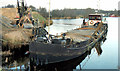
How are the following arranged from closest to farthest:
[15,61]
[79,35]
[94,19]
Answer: [15,61]
[79,35]
[94,19]

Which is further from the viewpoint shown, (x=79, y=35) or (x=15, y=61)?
(x=79, y=35)

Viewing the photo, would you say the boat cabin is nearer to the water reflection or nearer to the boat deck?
the boat deck

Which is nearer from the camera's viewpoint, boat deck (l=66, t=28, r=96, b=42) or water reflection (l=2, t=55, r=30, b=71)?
water reflection (l=2, t=55, r=30, b=71)

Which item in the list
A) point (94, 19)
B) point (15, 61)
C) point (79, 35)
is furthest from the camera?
point (94, 19)

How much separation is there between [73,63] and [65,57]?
2.07m

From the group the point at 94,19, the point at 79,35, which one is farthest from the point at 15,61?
the point at 94,19

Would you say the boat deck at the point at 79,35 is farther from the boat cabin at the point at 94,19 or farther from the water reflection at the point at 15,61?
the boat cabin at the point at 94,19

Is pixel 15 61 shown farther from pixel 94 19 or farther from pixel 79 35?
pixel 94 19

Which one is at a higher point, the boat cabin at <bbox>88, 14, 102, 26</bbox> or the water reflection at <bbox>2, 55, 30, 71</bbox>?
the boat cabin at <bbox>88, 14, 102, 26</bbox>

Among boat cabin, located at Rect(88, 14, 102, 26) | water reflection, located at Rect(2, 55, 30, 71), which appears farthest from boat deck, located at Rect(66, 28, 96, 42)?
boat cabin, located at Rect(88, 14, 102, 26)

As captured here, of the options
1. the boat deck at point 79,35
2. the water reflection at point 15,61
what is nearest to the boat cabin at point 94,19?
Answer: the boat deck at point 79,35

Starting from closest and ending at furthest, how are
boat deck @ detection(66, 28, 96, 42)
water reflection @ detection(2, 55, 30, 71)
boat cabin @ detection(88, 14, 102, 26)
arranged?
water reflection @ detection(2, 55, 30, 71) < boat deck @ detection(66, 28, 96, 42) < boat cabin @ detection(88, 14, 102, 26)

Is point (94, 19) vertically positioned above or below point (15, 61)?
above

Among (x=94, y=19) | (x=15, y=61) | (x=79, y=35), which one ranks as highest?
(x=94, y=19)
